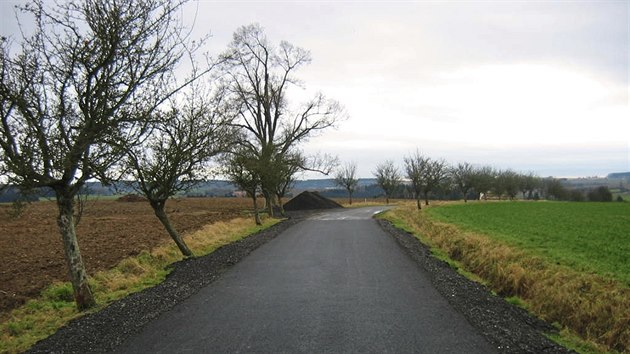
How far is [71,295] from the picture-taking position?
10500 millimetres

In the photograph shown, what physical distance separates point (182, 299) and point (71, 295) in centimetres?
299

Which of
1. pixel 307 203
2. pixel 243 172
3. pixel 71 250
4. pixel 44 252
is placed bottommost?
pixel 44 252

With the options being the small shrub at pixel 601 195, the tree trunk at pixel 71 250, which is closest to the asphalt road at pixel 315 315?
the tree trunk at pixel 71 250

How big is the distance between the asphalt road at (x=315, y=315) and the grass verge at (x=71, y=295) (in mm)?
1838

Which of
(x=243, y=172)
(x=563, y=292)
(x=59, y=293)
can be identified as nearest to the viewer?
(x=563, y=292)

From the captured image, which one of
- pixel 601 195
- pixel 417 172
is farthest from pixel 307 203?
pixel 601 195

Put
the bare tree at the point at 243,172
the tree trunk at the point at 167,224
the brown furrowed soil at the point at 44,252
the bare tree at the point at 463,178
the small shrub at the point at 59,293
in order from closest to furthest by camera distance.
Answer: the small shrub at the point at 59,293
the brown furrowed soil at the point at 44,252
the tree trunk at the point at 167,224
the bare tree at the point at 243,172
the bare tree at the point at 463,178

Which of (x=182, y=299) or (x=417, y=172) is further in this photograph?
(x=417, y=172)

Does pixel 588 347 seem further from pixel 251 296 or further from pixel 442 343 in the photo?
pixel 251 296

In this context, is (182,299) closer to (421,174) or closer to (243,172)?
(243,172)

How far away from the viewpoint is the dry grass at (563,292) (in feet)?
24.6

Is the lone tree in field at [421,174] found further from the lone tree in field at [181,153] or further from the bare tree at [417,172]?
the lone tree in field at [181,153]

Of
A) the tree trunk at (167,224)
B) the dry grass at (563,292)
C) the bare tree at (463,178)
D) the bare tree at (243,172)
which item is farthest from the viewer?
the bare tree at (463,178)

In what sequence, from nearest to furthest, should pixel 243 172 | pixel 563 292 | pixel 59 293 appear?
pixel 563 292 < pixel 59 293 < pixel 243 172
